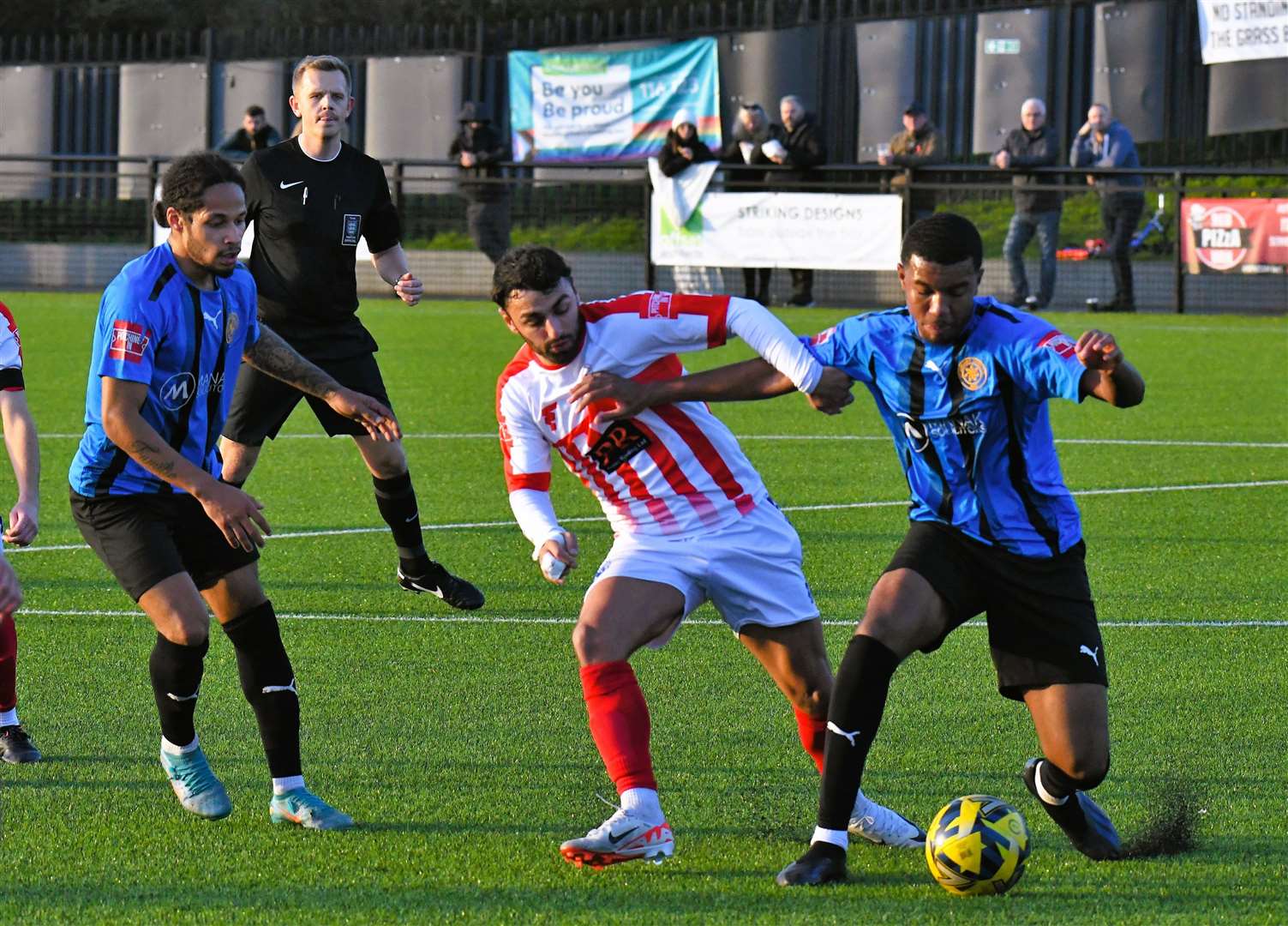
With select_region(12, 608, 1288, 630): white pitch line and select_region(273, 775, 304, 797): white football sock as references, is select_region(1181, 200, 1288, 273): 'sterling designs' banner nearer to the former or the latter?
select_region(12, 608, 1288, 630): white pitch line

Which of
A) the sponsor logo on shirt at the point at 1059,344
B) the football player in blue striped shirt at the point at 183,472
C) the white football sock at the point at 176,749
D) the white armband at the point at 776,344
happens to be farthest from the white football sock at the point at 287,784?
the sponsor logo on shirt at the point at 1059,344

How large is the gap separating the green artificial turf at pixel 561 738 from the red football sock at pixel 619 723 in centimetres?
24

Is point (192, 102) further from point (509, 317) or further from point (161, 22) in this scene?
point (509, 317)

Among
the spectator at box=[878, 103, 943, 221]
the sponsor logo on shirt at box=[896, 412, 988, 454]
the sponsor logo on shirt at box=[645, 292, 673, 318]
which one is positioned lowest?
the sponsor logo on shirt at box=[896, 412, 988, 454]

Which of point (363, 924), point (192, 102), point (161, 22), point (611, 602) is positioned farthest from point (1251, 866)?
point (161, 22)

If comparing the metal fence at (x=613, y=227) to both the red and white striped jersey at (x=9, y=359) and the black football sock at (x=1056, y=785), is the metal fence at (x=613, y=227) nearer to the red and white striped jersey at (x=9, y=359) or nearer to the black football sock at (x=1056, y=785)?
the red and white striped jersey at (x=9, y=359)

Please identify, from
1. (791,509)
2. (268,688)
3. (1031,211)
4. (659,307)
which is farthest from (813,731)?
(1031,211)

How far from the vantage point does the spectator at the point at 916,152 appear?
20016 millimetres

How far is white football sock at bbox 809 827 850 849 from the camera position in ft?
14.4

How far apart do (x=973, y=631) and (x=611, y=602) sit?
2894mm

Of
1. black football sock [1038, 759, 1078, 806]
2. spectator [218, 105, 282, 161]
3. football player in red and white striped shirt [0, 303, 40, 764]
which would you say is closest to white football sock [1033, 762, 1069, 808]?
black football sock [1038, 759, 1078, 806]

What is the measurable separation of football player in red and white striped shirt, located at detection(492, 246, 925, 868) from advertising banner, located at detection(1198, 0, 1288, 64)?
1906cm

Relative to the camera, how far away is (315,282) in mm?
7988

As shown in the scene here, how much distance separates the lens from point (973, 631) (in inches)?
285
